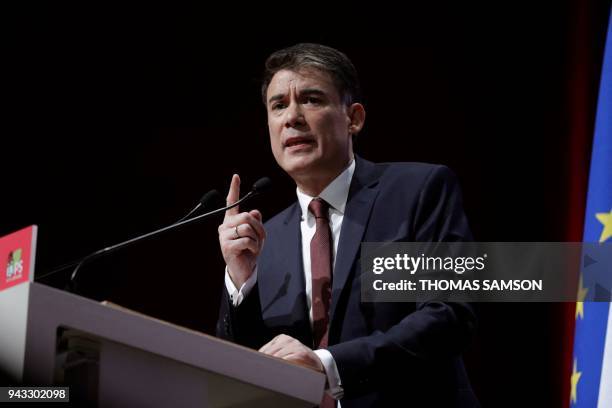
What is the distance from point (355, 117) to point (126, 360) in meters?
1.56

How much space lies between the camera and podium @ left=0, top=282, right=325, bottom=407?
3.93 feet

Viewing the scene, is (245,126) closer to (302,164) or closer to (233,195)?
(302,164)

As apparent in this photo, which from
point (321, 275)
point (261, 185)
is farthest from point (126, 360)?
point (321, 275)

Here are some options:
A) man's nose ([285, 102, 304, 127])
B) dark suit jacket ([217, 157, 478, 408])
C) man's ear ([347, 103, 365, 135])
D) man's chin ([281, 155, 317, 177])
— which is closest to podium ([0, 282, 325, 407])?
dark suit jacket ([217, 157, 478, 408])

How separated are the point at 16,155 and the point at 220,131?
3.11 feet

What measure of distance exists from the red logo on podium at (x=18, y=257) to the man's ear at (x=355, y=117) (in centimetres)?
156

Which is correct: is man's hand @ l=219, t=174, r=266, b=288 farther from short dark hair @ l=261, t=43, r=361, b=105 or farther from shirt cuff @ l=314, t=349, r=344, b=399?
short dark hair @ l=261, t=43, r=361, b=105

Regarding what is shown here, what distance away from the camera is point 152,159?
3637 mm

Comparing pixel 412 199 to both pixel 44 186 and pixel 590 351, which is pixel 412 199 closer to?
pixel 590 351

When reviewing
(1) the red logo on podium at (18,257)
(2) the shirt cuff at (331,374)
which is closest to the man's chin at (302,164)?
(2) the shirt cuff at (331,374)

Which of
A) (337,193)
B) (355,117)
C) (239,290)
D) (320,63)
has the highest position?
(320,63)

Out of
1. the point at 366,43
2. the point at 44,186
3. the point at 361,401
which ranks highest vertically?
the point at 366,43

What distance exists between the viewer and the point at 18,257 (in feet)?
4.08

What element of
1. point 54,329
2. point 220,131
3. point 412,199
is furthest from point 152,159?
point 54,329
